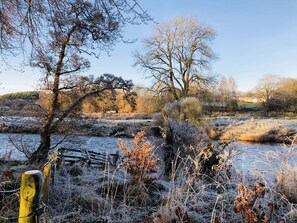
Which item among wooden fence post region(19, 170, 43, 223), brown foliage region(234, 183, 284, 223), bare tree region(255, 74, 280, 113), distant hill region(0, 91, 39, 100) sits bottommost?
brown foliage region(234, 183, 284, 223)

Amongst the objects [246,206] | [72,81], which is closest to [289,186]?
[246,206]

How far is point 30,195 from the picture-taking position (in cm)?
161

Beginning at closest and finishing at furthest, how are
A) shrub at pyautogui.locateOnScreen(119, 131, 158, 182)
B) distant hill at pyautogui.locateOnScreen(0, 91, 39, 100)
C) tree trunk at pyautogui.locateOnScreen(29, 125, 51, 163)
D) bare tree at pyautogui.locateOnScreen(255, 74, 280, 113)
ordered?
1. shrub at pyautogui.locateOnScreen(119, 131, 158, 182)
2. tree trunk at pyautogui.locateOnScreen(29, 125, 51, 163)
3. distant hill at pyautogui.locateOnScreen(0, 91, 39, 100)
4. bare tree at pyautogui.locateOnScreen(255, 74, 280, 113)

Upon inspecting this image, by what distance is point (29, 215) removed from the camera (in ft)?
5.38

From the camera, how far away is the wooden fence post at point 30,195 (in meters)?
1.60

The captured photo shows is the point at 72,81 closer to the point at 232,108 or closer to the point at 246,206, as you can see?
the point at 246,206

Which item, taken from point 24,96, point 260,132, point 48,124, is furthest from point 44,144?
point 260,132

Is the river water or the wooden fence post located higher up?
the wooden fence post

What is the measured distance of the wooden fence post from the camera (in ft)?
5.24

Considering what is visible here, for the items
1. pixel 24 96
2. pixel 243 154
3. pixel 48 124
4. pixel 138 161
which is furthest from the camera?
pixel 24 96

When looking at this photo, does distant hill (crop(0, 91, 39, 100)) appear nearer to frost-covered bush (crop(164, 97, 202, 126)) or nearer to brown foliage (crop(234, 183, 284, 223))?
brown foliage (crop(234, 183, 284, 223))

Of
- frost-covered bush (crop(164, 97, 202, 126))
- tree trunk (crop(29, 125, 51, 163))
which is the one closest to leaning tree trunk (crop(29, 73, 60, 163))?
tree trunk (crop(29, 125, 51, 163))

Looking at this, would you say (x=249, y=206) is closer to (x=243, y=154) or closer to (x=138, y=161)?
(x=138, y=161)

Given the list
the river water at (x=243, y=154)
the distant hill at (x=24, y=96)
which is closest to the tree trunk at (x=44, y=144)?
the river water at (x=243, y=154)
